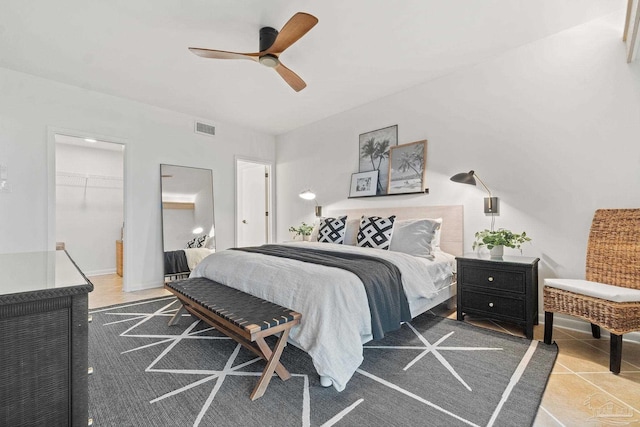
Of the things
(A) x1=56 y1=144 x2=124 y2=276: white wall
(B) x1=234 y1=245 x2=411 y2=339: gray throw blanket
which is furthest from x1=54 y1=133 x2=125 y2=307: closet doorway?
(B) x1=234 y1=245 x2=411 y2=339: gray throw blanket

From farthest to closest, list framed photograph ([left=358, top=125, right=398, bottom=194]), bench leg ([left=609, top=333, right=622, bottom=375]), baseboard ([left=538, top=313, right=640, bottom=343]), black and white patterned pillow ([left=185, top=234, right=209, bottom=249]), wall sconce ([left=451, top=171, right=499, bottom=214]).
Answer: black and white patterned pillow ([left=185, top=234, right=209, bottom=249])
framed photograph ([left=358, top=125, right=398, bottom=194])
wall sconce ([left=451, top=171, right=499, bottom=214])
baseboard ([left=538, top=313, right=640, bottom=343])
bench leg ([left=609, top=333, right=622, bottom=375])

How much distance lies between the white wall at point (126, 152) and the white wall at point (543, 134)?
120 inches

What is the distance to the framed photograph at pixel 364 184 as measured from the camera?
13.5 ft

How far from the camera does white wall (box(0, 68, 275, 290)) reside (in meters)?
3.27

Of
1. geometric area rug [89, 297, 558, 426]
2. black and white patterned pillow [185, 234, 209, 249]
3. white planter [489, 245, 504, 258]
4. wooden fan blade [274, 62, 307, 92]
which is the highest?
wooden fan blade [274, 62, 307, 92]

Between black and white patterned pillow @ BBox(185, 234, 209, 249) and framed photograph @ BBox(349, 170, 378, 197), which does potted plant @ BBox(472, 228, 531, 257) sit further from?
black and white patterned pillow @ BBox(185, 234, 209, 249)

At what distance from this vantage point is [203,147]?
4832 millimetres

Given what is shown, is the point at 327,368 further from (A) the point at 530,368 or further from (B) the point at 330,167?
(B) the point at 330,167

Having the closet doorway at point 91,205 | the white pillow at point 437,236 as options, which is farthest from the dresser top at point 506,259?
the closet doorway at point 91,205

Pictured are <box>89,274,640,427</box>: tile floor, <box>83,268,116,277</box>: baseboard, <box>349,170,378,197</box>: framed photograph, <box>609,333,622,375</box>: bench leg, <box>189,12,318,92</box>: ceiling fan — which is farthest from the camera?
<box>83,268,116,277</box>: baseboard

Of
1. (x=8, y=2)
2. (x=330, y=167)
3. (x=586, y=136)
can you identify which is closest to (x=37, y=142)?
(x=8, y=2)

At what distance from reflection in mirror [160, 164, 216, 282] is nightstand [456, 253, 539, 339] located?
3.79 metres

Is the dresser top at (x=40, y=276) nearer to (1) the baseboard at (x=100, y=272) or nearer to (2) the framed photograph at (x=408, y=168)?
(2) the framed photograph at (x=408, y=168)

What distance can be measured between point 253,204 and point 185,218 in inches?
82.3
